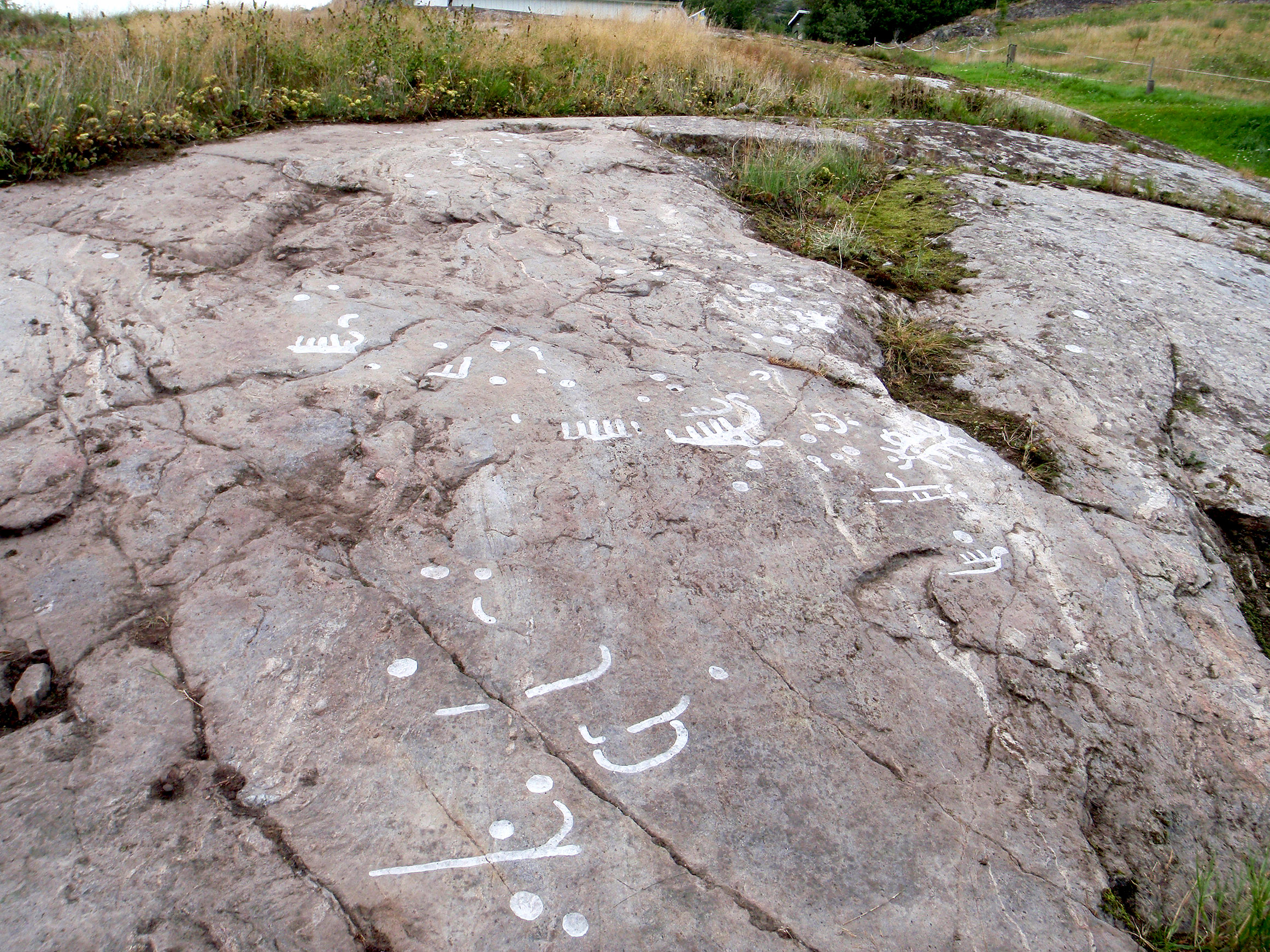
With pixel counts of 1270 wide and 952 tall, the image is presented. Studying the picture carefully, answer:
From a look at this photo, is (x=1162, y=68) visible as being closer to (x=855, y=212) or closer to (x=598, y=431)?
(x=855, y=212)

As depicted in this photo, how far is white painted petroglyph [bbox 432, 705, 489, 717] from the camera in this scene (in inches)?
64.3

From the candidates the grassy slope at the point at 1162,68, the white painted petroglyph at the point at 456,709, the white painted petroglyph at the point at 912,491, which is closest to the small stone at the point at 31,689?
the white painted petroglyph at the point at 456,709

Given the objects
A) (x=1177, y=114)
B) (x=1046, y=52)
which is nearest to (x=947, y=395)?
(x=1177, y=114)

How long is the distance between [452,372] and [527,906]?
1.80 m

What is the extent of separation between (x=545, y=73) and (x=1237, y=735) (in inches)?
271

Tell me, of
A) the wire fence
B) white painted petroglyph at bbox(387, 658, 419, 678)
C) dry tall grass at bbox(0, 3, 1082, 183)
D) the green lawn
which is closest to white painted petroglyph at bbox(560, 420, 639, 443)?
white painted petroglyph at bbox(387, 658, 419, 678)

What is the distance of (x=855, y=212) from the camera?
4.80 metres

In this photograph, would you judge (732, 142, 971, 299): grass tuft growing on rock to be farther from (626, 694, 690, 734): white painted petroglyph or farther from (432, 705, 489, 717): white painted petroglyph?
(432, 705, 489, 717): white painted petroglyph

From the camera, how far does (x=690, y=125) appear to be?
5.70 meters

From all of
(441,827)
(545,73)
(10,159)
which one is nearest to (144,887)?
(441,827)

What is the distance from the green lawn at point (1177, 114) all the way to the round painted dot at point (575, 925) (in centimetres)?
1252

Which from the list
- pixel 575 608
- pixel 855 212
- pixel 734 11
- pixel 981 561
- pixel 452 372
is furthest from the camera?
pixel 734 11

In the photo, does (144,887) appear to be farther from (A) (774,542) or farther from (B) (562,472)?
(A) (774,542)

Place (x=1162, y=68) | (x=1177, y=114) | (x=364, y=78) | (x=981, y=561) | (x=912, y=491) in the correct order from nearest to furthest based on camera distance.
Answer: (x=981, y=561)
(x=912, y=491)
(x=364, y=78)
(x=1177, y=114)
(x=1162, y=68)
